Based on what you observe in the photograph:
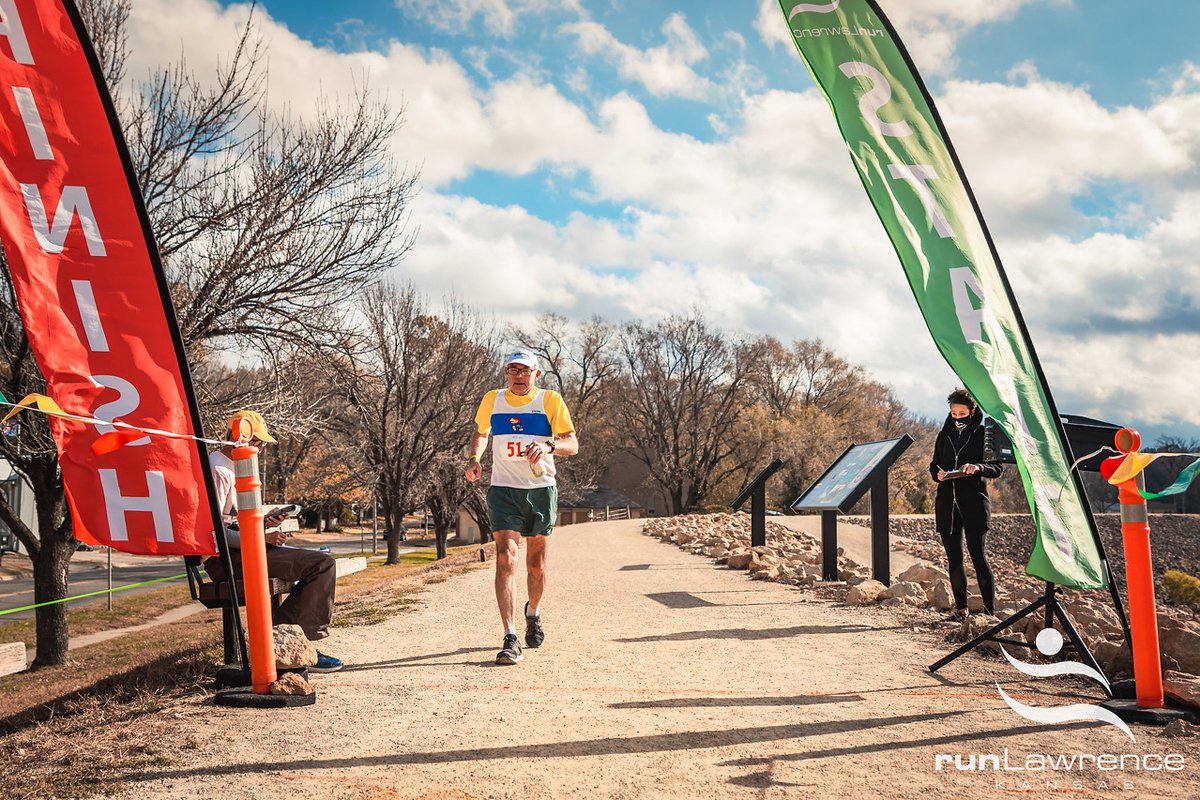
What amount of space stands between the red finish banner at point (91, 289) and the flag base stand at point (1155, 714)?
471 cm

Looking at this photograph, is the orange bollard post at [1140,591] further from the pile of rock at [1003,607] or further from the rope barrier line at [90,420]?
the rope barrier line at [90,420]

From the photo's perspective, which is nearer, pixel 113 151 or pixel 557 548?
pixel 113 151

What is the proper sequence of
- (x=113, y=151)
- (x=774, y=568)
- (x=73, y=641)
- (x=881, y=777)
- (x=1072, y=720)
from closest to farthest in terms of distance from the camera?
(x=881, y=777), (x=1072, y=720), (x=113, y=151), (x=774, y=568), (x=73, y=641)

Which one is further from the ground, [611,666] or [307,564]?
[307,564]

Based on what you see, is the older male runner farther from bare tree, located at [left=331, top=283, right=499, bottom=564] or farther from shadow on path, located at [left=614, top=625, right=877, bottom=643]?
bare tree, located at [left=331, top=283, right=499, bottom=564]

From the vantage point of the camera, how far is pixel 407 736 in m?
3.23

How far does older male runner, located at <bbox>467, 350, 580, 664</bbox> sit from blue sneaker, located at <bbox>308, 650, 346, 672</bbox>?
102 cm

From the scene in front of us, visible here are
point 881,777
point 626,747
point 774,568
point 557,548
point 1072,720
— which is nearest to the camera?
point 881,777

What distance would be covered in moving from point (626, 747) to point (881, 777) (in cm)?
98

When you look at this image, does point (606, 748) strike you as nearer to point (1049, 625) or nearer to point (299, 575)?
point (299, 575)

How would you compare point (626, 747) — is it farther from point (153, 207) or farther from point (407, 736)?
point (153, 207)

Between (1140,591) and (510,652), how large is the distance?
3314mm

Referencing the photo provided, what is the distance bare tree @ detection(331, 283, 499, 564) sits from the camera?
23.0m

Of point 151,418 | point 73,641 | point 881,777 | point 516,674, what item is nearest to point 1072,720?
point 881,777
